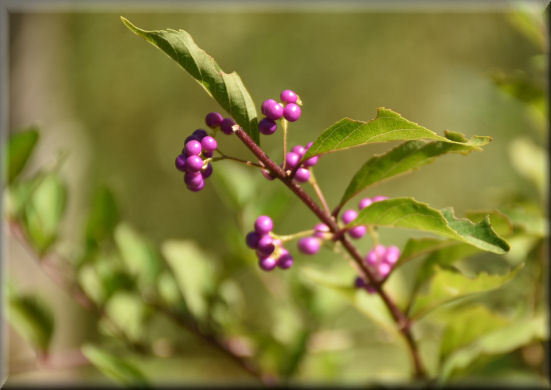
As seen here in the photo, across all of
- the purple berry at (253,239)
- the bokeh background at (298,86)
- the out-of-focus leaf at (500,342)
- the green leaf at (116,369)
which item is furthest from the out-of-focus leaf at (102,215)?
the bokeh background at (298,86)

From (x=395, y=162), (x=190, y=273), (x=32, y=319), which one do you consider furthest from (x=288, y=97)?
(x=32, y=319)

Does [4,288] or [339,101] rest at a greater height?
[4,288]

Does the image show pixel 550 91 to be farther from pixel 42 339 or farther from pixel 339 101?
pixel 339 101

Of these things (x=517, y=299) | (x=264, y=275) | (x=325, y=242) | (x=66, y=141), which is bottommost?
(x=517, y=299)

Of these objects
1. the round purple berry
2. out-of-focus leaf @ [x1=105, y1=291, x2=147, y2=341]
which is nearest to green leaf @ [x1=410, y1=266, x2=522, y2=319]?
the round purple berry

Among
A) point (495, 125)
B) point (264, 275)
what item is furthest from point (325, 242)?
point (495, 125)

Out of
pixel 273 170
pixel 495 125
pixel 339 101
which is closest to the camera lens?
pixel 273 170

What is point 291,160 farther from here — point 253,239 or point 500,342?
point 500,342

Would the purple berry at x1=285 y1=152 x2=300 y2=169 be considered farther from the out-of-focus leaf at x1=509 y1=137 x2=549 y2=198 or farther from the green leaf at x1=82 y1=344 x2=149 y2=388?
the out-of-focus leaf at x1=509 y1=137 x2=549 y2=198
